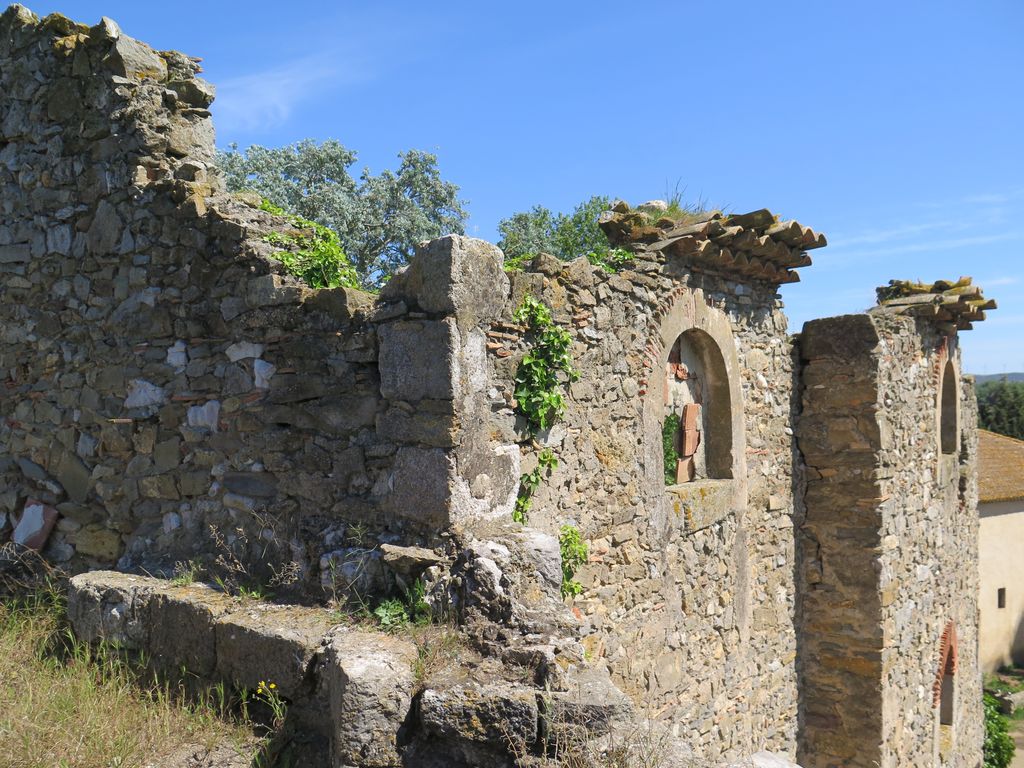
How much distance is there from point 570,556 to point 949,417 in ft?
26.8

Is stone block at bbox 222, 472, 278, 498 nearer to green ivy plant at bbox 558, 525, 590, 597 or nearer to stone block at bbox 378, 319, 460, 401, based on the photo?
stone block at bbox 378, 319, 460, 401

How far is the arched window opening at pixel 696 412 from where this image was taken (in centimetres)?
613

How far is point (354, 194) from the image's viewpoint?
16.5 m

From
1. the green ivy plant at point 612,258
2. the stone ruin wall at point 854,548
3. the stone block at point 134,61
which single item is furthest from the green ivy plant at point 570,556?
the stone ruin wall at point 854,548

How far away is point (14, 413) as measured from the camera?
17.5 feet

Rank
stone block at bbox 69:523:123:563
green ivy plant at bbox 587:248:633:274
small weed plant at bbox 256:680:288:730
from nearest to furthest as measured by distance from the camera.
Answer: small weed plant at bbox 256:680:288:730
stone block at bbox 69:523:123:563
green ivy plant at bbox 587:248:633:274

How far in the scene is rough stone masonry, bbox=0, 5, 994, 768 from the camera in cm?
364

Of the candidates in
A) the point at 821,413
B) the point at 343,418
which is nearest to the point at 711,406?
the point at 821,413

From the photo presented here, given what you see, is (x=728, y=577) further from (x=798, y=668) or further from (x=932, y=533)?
(x=932, y=533)

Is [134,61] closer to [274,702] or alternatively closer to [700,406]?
[274,702]

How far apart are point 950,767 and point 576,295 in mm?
8761

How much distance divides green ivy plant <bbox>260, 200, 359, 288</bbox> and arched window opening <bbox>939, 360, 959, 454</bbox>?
28.9 feet

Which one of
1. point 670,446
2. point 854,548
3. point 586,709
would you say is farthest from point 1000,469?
point 586,709

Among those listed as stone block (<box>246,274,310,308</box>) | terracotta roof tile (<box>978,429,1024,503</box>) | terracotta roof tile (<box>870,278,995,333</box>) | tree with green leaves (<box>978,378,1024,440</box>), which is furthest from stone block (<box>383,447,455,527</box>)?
tree with green leaves (<box>978,378,1024,440</box>)
